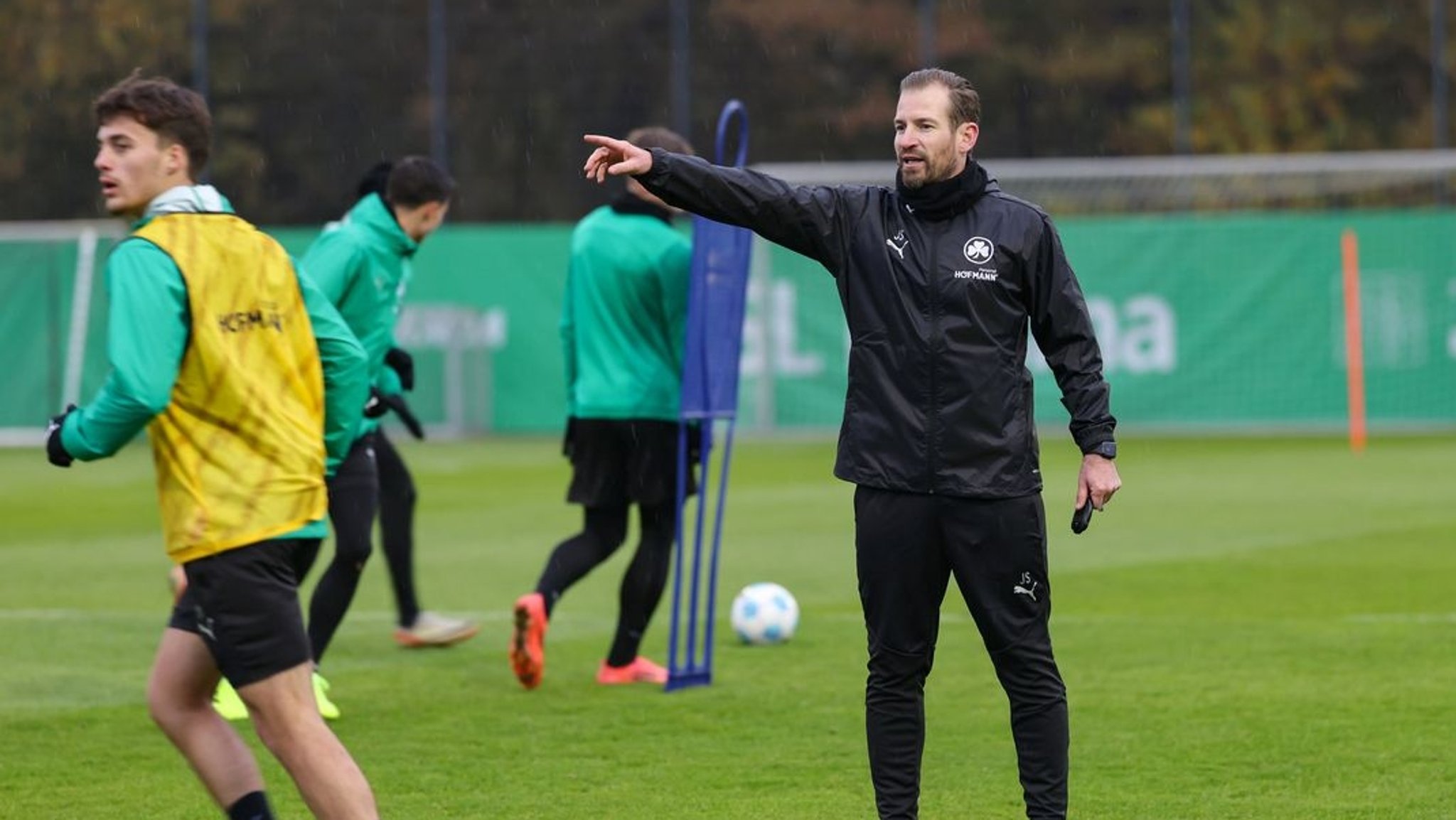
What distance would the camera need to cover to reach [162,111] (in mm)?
4934

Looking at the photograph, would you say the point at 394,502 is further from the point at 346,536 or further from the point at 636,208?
the point at 636,208

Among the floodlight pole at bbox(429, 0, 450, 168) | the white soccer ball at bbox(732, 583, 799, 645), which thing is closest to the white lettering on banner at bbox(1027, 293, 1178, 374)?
the floodlight pole at bbox(429, 0, 450, 168)

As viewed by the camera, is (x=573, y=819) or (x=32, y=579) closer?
(x=573, y=819)

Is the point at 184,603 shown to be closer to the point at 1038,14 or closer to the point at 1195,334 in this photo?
the point at 1195,334

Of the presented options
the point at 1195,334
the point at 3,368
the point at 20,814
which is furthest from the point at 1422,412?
the point at 20,814

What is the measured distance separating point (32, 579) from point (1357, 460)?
12.1 m

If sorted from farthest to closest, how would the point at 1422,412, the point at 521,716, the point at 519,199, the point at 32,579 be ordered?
the point at 519,199 < the point at 1422,412 < the point at 32,579 < the point at 521,716

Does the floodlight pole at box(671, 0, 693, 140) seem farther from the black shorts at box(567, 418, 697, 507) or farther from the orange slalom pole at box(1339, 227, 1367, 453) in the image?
the black shorts at box(567, 418, 697, 507)

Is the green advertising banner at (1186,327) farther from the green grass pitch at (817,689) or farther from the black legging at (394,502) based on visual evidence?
the black legging at (394,502)

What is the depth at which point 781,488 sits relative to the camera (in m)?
18.9

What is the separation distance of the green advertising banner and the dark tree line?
16.4ft

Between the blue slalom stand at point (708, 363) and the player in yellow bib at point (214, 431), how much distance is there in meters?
3.35

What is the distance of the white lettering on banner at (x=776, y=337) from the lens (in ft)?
82.8

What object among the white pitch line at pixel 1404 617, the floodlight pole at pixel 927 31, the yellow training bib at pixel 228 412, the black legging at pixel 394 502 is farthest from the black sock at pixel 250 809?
the floodlight pole at pixel 927 31
